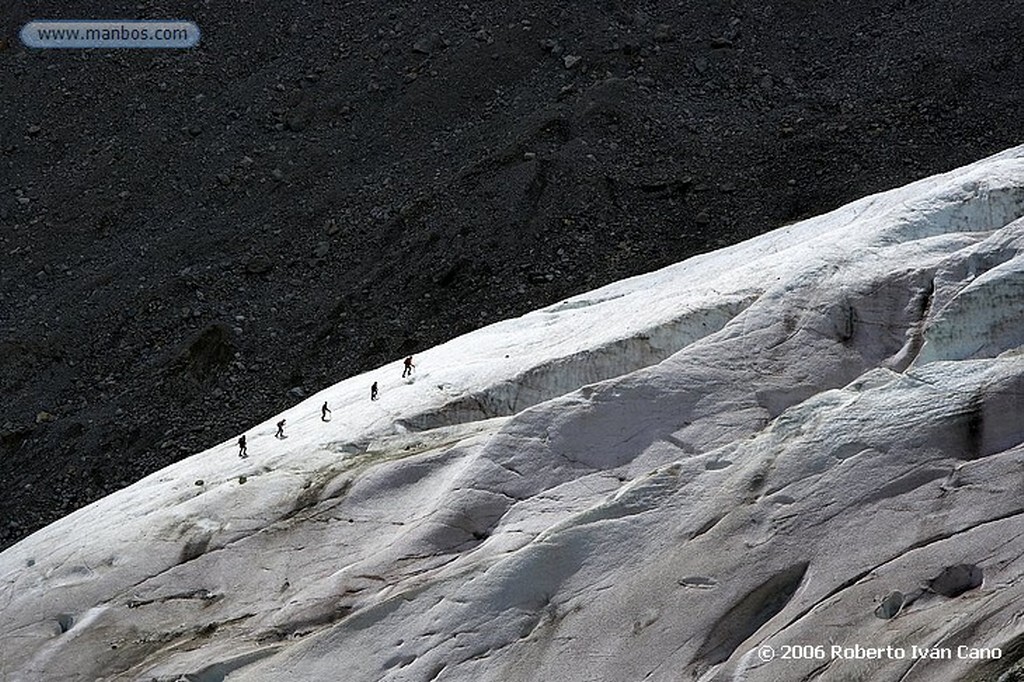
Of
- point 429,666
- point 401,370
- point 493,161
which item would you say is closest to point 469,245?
point 493,161

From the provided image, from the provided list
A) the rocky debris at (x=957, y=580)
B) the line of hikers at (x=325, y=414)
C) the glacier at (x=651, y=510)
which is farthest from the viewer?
the line of hikers at (x=325, y=414)

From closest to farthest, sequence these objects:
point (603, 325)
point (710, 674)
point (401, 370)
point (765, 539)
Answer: point (710, 674)
point (765, 539)
point (603, 325)
point (401, 370)

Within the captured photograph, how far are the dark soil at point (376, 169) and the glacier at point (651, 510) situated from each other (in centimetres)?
1310

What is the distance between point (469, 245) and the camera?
3569cm

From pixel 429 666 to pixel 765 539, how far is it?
3.72 meters

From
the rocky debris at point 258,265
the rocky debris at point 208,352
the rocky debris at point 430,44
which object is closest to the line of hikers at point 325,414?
the rocky debris at point 208,352

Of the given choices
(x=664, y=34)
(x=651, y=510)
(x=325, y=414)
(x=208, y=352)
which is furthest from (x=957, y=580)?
(x=664, y=34)

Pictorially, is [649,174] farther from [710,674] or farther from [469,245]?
[710,674]

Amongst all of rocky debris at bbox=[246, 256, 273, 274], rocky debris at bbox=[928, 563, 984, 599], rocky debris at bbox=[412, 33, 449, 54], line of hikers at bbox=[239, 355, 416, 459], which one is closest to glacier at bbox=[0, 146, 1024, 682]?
rocky debris at bbox=[928, 563, 984, 599]

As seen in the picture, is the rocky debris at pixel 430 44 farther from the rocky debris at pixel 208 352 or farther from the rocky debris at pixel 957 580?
the rocky debris at pixel 957 580

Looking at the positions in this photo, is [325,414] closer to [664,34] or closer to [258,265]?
[258,265]

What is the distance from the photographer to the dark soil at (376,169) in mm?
34312

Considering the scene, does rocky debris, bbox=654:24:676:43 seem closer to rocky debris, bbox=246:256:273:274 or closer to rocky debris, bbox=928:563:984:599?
rocky debris, bbox=246:256:273:274

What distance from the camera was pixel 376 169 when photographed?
38406 mm
